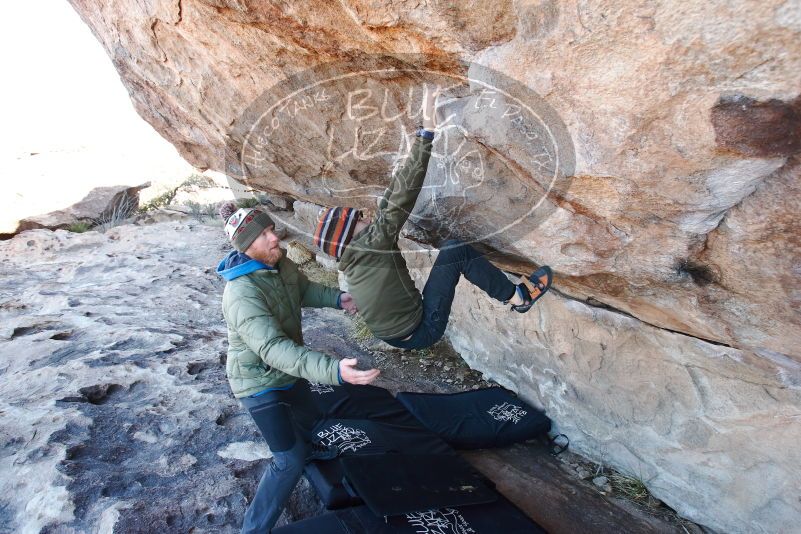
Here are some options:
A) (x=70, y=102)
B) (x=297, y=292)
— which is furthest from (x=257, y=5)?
(x=70, y=102)

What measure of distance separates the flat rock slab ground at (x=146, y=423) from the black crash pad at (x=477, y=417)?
0.12 meters

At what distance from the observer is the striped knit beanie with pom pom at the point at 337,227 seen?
2.59 m

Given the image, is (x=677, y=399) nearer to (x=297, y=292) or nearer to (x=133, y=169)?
(x=297, y=292)

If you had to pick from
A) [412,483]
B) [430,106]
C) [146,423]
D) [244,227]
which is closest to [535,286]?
[430,106]

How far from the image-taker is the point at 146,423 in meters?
3.20

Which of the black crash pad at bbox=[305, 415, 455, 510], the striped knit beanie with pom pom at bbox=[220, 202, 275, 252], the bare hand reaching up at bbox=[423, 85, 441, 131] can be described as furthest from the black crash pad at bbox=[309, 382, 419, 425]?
the bare hand reaching up at bbox=[423, 85, 441, 131]

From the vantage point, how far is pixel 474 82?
7.07 ft

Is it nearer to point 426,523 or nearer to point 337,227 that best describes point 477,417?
point 426,523

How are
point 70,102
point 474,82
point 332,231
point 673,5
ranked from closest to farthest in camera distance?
point 673,5, point 474,82, point 332,231, point 70,102

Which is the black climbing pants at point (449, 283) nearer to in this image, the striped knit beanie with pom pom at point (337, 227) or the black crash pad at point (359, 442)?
the striped knit beanie with pom pom at point (337, 227)

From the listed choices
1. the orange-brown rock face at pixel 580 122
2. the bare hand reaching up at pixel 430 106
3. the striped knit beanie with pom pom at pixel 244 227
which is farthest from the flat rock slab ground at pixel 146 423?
the bare hand reaching up at pixel 430 106

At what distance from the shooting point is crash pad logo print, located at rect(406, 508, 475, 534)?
245cm

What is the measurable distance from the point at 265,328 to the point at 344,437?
3.84ft

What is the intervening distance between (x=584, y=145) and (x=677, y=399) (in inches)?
66.5
